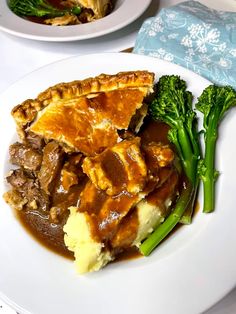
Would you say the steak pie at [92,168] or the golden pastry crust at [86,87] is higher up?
the golden pastry crust at [86,87]

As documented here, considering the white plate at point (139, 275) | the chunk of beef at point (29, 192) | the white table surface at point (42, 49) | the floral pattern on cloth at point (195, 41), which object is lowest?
the white plate at point (139, 275)

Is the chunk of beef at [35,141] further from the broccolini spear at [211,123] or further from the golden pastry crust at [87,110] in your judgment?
the broccolini spear at [211,123]

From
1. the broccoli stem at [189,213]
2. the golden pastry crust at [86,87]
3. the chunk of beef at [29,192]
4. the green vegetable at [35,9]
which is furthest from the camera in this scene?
the green vegetable at [35,9]

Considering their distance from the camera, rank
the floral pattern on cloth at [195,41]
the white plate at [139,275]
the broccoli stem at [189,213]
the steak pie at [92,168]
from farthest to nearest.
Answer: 1. the floral pattern on cloth at [195,41]
2. the broccoli stem at [189,213]
3. the steak pie at [92,168]
4. the white plate at [139,275]

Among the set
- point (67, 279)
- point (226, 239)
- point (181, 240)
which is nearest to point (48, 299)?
point (67, 279)

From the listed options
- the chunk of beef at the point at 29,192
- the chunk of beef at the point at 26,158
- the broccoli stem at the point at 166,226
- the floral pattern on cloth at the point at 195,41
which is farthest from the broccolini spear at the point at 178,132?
the chunk of beef at the point at 26,158

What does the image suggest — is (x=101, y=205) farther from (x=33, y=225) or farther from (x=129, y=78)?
(x=129, y=78)

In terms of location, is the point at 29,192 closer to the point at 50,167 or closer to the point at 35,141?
the point at 50,167
